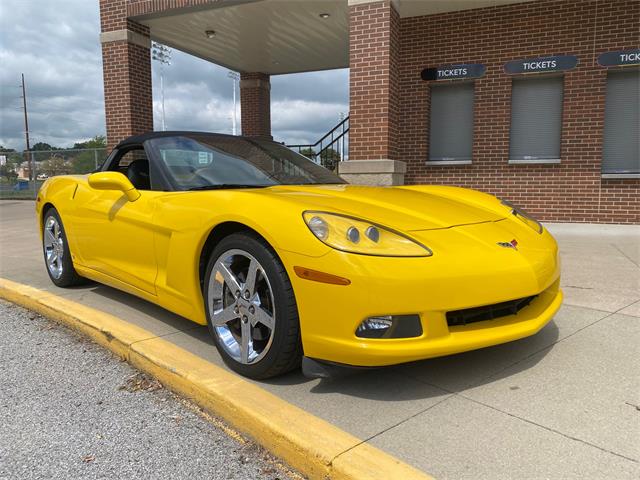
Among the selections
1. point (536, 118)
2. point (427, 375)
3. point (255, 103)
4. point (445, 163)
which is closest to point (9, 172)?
point (255, 103)

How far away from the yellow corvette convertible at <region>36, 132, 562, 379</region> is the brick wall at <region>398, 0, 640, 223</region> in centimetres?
528

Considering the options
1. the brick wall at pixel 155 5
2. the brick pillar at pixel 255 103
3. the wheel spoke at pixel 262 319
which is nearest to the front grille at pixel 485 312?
the wheel spoke at pixel 262 319

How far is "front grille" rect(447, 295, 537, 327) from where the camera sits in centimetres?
240

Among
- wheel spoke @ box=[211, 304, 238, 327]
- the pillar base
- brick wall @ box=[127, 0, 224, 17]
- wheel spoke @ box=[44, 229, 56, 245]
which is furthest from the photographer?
brick wall @ box=[127, 0, 224, 17]

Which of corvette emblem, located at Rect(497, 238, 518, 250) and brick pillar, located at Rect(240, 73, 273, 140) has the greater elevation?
brick pillar, located at Rect(240, 73, 273, 140)

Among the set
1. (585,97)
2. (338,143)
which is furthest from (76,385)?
(338,143)

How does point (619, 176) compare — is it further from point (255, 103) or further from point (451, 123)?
point (255, 103)

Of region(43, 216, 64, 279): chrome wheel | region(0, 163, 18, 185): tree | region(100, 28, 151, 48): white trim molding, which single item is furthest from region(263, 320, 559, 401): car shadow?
region(0, 163, 18, 185): tree

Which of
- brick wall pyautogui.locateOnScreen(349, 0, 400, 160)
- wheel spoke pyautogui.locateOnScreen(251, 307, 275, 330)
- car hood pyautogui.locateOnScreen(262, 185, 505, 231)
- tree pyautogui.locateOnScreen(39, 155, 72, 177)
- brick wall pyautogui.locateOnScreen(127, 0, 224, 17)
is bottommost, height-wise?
wheel spoke pyautogui.locateOnScreen(251, 307, 275, 330)

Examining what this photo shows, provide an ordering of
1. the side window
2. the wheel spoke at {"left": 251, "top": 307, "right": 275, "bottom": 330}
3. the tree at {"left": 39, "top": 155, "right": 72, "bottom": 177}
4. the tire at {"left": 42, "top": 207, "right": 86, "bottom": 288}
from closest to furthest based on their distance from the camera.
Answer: the wheel spoke at {"left": 251, "top": 307, "right": 275, "bottom": 330} < the side window < the tire at {"left": 42, "top": 207, "right": 86, "bottom": 288} < the tree at {"left": 39, "top": 155, "right": 72, "bottom": 177}

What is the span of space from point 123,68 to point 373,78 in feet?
17.0

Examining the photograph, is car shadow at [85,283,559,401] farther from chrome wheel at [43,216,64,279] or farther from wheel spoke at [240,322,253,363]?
chrome wheel at [43,216,64,279]

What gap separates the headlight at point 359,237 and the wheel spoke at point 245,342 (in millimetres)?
686

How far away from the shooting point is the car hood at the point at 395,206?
2574 millimetres
